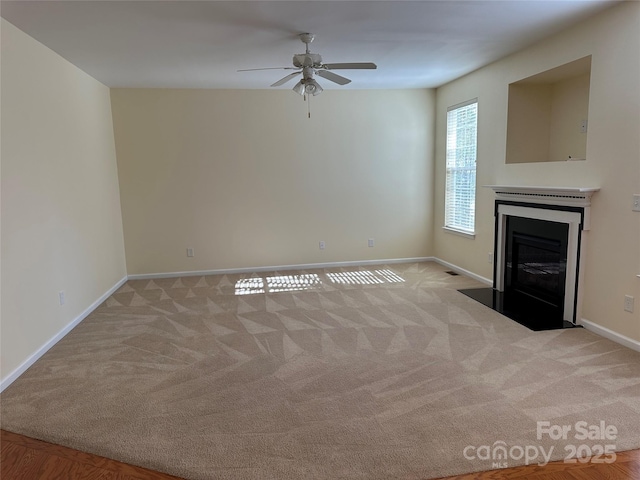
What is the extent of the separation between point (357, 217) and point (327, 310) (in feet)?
7.58

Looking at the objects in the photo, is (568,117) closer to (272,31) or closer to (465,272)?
(465,272)

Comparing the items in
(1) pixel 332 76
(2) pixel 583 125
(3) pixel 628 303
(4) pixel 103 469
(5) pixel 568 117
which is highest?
(1) pixel 332 76

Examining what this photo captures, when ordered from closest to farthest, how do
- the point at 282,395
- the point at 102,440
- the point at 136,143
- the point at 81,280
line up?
the point at 102,440 → the point at 282,395 → the point at 81,280 → the point at 136,143

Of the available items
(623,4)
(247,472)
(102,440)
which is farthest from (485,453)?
(623,4)

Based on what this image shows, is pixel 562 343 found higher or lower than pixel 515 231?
lower

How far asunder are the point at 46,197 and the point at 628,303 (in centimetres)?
482

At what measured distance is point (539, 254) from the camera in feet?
13.8

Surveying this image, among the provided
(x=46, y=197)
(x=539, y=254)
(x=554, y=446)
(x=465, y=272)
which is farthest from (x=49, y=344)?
(x=465, y=272)

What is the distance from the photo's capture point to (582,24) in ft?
11.4

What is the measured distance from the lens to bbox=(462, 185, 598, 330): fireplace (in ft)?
12.0

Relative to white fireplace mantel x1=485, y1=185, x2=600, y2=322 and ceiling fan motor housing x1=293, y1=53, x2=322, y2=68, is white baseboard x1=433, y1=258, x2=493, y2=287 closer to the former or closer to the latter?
white fireplace mantel x1=485, y1=185, x2=600, y2=322

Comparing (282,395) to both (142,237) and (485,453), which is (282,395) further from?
(142,237)

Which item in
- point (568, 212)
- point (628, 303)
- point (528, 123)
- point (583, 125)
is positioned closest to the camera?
point (628, 303)

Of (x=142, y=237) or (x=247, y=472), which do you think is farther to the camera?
(x=142, y=237)
